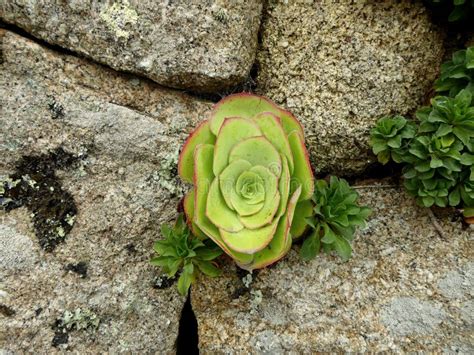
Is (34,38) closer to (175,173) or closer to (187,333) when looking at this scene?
(175,173)

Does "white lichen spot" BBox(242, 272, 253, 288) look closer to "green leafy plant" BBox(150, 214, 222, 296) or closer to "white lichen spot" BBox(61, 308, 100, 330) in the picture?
"green leafy plant" BBox(150, 214, 222, 296)

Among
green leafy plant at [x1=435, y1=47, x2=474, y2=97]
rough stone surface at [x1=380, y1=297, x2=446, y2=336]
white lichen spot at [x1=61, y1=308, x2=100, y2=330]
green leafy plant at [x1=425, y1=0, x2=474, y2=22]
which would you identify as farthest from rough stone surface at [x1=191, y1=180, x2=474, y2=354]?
green leafy plant at [x1=425, y1=0, x2=474, y2=22]

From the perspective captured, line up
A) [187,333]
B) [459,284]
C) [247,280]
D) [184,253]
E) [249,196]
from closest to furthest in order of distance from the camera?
[249,196], [184,253], [459,284], [247,280], [187,333]

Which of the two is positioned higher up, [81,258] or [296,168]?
[296,168]

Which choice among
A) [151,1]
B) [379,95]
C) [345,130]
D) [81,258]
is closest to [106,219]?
[81,258]

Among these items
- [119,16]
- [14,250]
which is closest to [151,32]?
[119,16]

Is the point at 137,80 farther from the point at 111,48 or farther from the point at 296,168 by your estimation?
the point at 296,168

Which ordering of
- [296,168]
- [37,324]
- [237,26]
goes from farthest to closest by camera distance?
[237,26], [37,324], [296,168]
